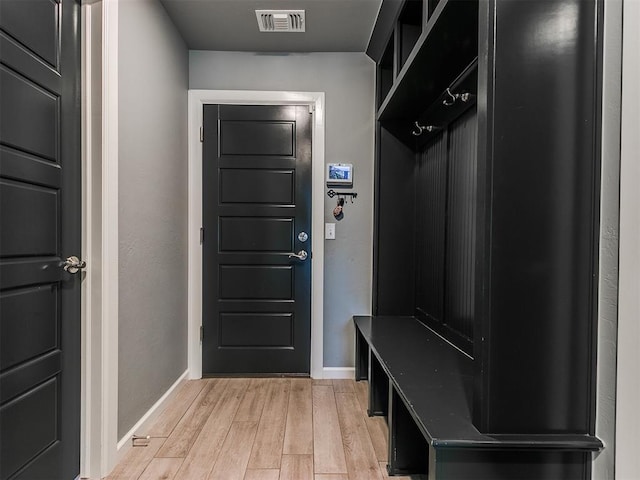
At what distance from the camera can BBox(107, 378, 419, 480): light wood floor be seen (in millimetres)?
1809

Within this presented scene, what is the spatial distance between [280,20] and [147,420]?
2.50 m

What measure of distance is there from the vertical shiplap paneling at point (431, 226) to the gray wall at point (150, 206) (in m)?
1.63

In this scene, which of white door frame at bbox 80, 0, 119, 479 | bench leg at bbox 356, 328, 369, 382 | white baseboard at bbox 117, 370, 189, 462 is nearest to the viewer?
white door frame at bbox 80, 0, 119, 479

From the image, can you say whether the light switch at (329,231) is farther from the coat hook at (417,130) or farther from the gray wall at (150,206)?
the gray wall at (150,206)

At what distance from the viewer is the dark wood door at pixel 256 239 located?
301cm

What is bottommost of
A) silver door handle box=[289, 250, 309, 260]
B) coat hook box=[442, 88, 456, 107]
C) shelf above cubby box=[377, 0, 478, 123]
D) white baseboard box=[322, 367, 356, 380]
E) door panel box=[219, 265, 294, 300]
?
white baseboard box=[322, 367, 356, 380]

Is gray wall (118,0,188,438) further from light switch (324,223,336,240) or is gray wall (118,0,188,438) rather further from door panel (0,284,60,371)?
light switch (324,223,336,240)

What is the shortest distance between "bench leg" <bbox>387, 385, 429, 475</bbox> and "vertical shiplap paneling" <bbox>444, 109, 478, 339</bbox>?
18.7 inches

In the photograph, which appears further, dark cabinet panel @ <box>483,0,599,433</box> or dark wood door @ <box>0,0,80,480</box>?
dark wood door @ <box>0,0,80,480</box>

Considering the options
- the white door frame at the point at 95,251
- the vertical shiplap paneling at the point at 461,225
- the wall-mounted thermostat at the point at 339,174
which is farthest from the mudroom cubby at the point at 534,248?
the wall-mounted thermostat at the point at 339,174

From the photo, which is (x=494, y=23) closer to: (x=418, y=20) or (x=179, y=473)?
(x=418, y=20)

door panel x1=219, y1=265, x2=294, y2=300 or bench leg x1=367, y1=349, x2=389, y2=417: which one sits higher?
door panel x1=219, y1=265, x2=294, y2=300

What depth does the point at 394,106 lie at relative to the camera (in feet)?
8.21

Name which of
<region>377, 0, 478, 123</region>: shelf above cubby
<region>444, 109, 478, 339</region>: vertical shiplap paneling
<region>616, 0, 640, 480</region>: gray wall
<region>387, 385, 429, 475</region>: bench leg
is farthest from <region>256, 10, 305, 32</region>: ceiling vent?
<region>387, 385, 429, 475</region>: bench leg
